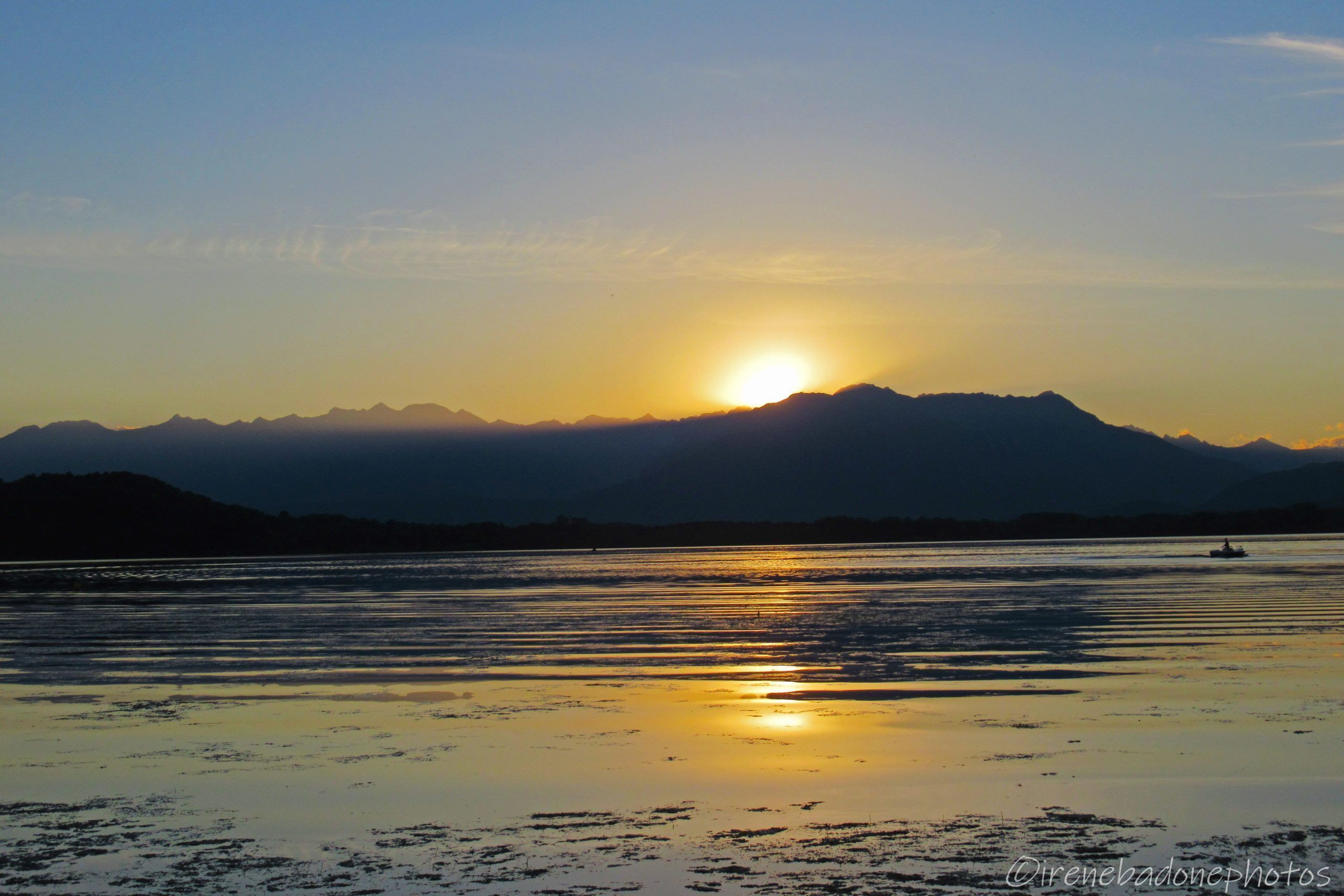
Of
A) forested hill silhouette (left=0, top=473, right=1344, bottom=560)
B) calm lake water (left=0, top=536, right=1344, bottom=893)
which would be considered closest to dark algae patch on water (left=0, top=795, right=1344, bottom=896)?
calm lake water (left=0, top=536, right=1344, bottom=893)

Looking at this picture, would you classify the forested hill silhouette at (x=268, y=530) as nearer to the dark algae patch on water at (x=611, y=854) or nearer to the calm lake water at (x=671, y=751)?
the calm lake water at (x=671, y=751)

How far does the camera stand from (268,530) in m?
170

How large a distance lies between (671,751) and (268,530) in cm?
16621

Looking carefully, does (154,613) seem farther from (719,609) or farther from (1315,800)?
(1315,800)

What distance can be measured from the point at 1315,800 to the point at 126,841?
1077 cm

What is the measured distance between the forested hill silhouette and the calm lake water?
133 meters

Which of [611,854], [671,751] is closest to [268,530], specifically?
[671,751]

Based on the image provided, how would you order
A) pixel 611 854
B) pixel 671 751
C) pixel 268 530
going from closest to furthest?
pixel 611 854, pixel 671 751, pixel 268 530

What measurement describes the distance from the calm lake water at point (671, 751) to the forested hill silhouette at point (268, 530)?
132889 millimetres

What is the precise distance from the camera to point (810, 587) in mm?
48750

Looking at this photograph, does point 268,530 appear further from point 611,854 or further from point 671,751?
point 611,854

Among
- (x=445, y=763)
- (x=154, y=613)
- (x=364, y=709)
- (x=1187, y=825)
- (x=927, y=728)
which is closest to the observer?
(x=1187, y=825)

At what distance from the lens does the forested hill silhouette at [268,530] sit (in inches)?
6029

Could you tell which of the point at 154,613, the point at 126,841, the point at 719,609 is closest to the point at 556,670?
the point at 126,841
